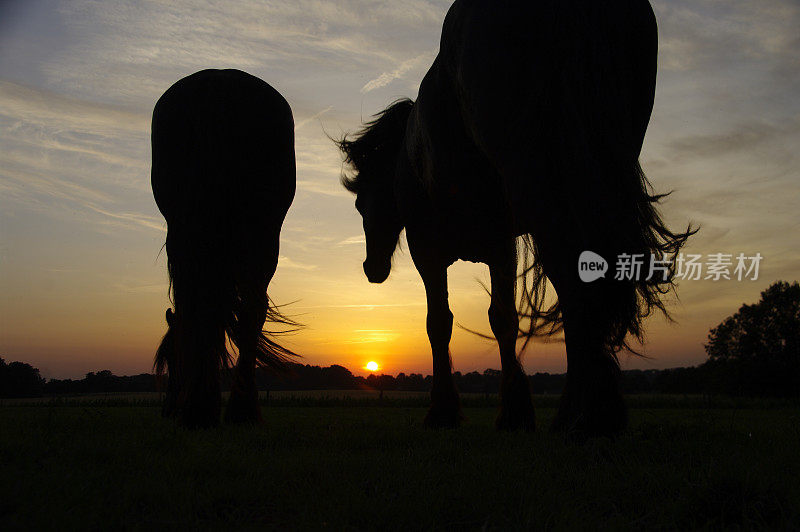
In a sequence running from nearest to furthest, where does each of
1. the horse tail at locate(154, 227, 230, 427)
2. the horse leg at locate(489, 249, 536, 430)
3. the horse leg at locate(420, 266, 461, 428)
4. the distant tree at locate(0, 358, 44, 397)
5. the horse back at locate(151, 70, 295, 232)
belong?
the horse tail at locate(154, 227, 230, 427)
the horse back at locate(151, 70, 295, 232)
the horse leg at locate(489, 249, 536, 430)
the horse leg at locate(420, 266, 461, 428)
the distant tree at locate(0, 358, 44, 397)

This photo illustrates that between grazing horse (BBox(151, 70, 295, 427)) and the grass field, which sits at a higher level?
grazing horse (BBox(151, 70, 295, 427))

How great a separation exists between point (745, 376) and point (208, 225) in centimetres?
3791

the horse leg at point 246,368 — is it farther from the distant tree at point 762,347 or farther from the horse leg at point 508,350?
the distant tree at point 762,347

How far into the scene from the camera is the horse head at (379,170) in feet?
21.8

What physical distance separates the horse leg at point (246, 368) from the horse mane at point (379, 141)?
2634 mm

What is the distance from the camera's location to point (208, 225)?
4.16 metres

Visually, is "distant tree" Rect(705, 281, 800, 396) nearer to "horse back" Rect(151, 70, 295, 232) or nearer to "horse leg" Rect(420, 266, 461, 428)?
"horse leg" Rect(420, 266, 461, 428)

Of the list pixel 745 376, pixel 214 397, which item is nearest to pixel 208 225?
pixel 214 397

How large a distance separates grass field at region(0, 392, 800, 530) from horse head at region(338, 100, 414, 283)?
3.96 meters

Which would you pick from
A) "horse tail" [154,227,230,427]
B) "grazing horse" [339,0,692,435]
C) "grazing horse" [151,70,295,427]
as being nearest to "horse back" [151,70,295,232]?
"grazing horse" [151,70,295,427]

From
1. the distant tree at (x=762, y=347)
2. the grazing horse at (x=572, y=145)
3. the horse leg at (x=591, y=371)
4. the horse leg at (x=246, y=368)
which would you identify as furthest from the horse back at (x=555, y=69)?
the distant tree at (x=762, y=347)

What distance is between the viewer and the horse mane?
664 cm

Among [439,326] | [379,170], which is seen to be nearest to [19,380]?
[379,170]

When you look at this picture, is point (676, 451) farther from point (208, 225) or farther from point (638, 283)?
point (208, 225)
